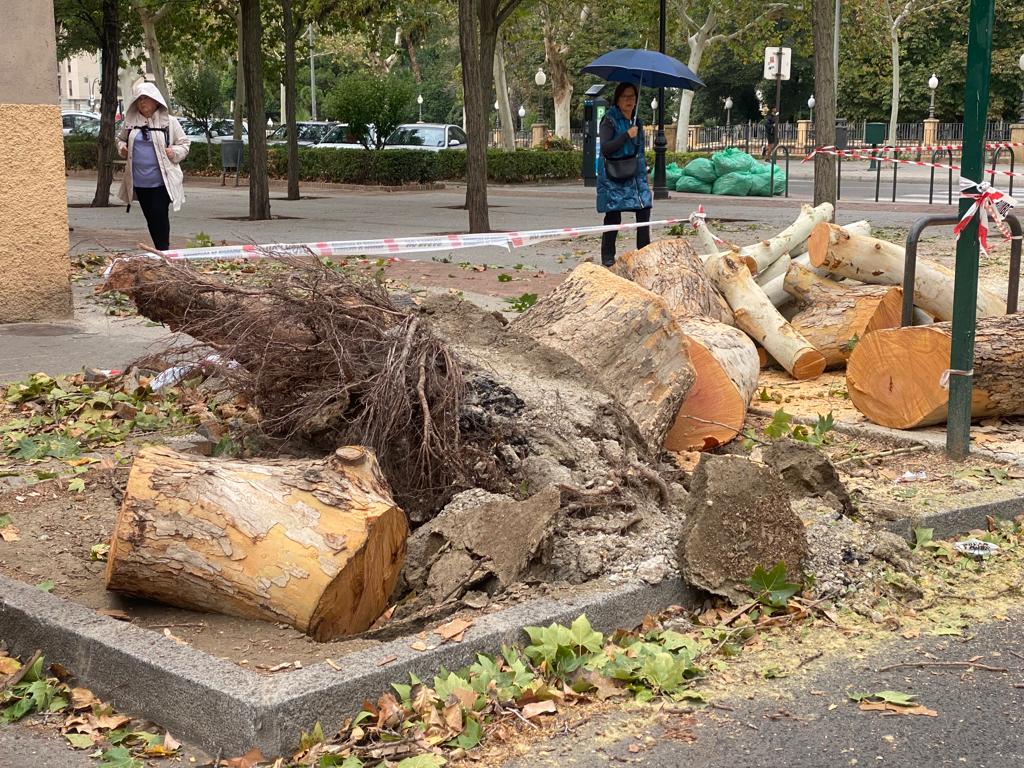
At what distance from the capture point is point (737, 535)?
14.5 feet

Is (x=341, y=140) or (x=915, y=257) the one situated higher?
(x=341, y=140)

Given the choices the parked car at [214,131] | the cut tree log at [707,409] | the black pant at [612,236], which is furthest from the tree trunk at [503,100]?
the cut tree log at [707,409]

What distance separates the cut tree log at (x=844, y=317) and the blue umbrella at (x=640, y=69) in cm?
876

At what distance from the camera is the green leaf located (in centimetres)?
338

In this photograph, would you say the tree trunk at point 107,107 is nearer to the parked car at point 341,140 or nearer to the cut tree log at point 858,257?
the parked car at point 341,140

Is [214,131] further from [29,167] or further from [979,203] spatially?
[979,203]

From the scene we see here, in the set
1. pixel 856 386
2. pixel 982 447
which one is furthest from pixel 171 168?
pixel 982 447

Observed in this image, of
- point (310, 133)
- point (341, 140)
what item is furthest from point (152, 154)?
point (310, 133)

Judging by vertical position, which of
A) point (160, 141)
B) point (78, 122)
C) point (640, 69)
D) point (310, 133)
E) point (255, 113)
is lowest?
point (160, 141)

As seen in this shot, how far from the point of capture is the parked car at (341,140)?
3300cm

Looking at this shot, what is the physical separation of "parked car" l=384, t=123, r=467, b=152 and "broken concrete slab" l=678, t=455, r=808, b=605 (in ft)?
102

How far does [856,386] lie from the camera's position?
6.98 metres

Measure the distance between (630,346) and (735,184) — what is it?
23392 millimetres

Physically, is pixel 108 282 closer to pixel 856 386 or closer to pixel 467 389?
pixel 467 389
